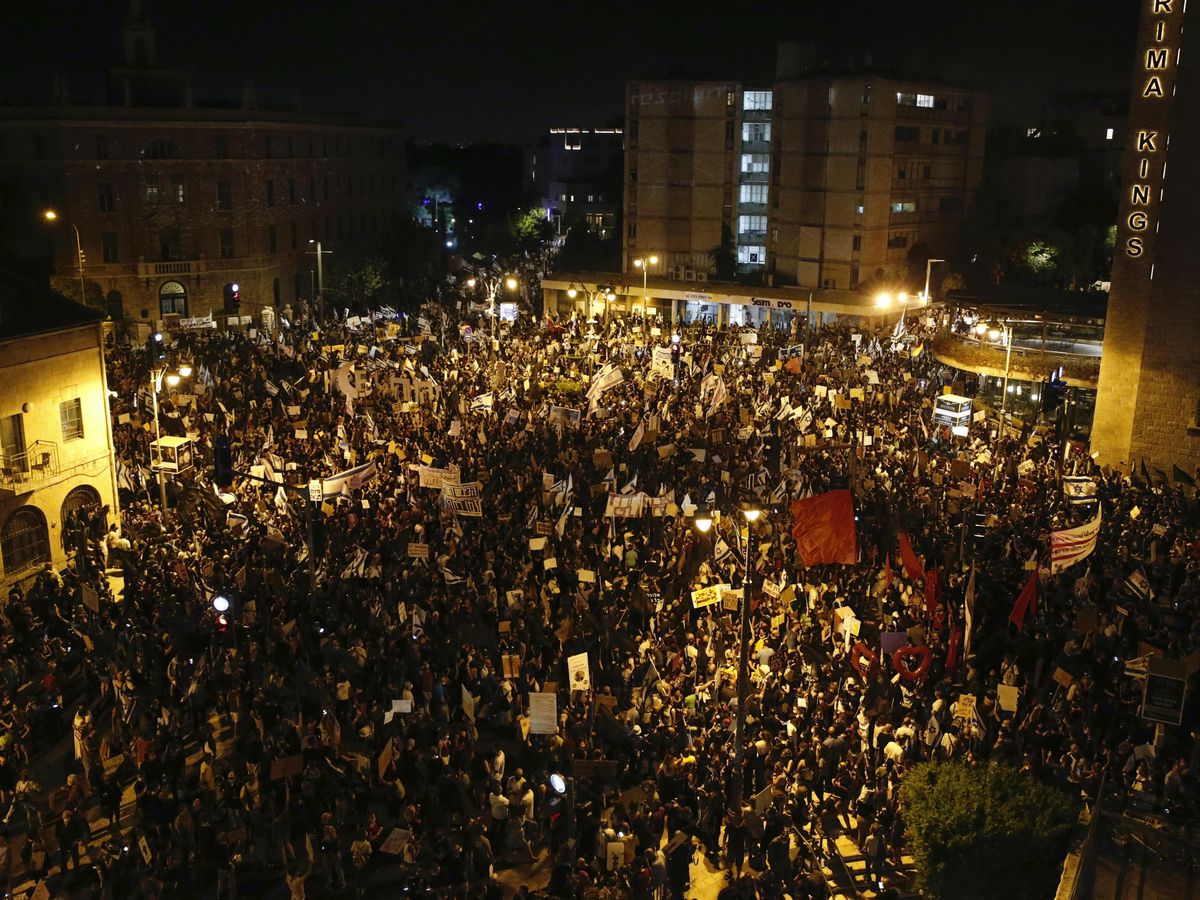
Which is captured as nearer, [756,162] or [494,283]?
[494,283]

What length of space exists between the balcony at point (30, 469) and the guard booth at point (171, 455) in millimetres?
2299

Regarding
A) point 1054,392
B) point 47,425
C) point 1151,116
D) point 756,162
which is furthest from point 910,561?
point 756,162

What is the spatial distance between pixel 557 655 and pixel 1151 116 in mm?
24878

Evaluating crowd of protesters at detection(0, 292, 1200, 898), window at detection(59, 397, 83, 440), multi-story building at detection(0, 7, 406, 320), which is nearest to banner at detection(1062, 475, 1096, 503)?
crowd of protesters at detection(0, 292, 1200, 898)

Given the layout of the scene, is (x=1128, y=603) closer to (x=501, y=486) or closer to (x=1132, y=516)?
(x=1132, y=516)

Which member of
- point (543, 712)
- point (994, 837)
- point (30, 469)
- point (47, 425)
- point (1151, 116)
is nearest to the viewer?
point (994, 837)

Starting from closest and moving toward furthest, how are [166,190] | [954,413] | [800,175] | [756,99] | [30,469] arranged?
[30,469] < [954,413] < [166,190] < [800,175] < [756,99]

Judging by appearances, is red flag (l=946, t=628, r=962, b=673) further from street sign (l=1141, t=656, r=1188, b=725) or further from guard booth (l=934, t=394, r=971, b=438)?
guard booth (l=934, t=394, r=971, b=438)

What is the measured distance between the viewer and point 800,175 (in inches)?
2699

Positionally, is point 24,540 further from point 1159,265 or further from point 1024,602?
point 1159,265

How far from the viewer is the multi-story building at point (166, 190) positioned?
2191 inches

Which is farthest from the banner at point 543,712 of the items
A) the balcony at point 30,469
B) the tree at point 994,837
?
the balcony at point 30,469

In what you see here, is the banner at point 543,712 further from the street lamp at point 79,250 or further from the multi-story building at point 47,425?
the street lamp at point 79,250

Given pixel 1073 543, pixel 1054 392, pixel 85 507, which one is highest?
pixel 1073 543
